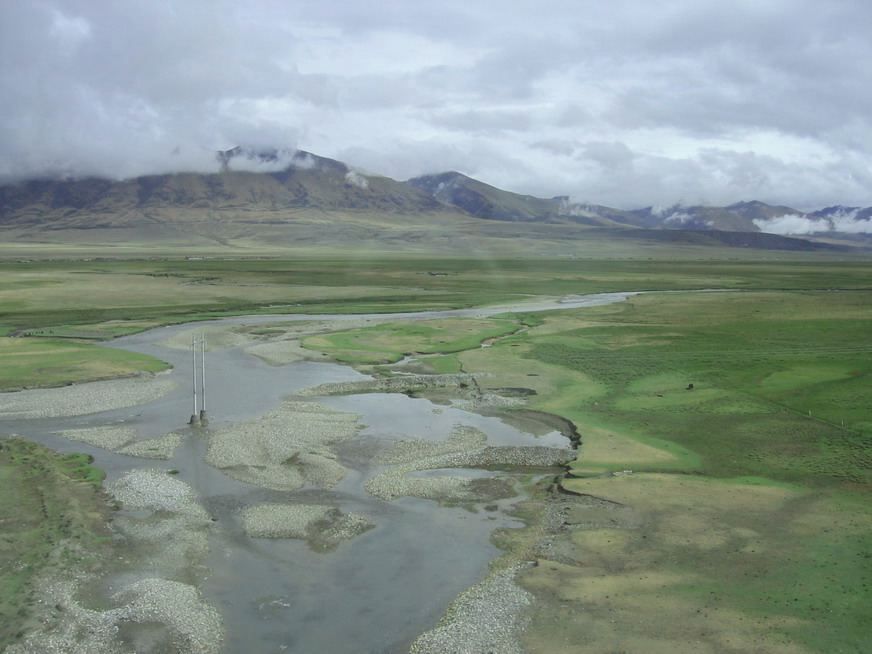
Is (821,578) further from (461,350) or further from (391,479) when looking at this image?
(461,350)

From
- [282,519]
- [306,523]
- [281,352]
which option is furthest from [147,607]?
[281,352]

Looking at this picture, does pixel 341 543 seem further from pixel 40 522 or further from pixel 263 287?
pixel 263 287

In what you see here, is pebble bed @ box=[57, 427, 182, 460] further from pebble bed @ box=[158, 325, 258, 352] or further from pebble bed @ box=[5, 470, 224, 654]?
pebble bed @ box=[158, 325, 258, 352]

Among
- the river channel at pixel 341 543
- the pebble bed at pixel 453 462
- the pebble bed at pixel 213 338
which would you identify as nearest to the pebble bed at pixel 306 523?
the river channel at pixel 341 543

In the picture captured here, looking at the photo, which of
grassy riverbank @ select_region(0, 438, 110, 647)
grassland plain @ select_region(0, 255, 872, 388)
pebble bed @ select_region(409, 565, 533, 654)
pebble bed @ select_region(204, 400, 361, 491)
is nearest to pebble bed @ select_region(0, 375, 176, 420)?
grassland plain @ select_region(0, 255, 872, 388)

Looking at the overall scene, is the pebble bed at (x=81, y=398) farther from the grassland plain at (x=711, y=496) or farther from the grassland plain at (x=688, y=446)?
the grassland plain at (x=711, y=496)

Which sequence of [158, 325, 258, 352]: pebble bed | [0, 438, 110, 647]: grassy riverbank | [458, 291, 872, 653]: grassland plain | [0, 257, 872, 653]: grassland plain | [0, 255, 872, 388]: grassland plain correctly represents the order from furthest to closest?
1. [0, 255, 872, 388]: grassland plain
2. [158, 325, 258, 352]: pebble bed
3. [0, 438, 110, 647]: grassy riverbank
4. [0, 257, 872, 653]: grassland plain
5. [458, 291, 872, 653]: grassland plain

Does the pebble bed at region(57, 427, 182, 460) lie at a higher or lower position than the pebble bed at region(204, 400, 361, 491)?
lower
